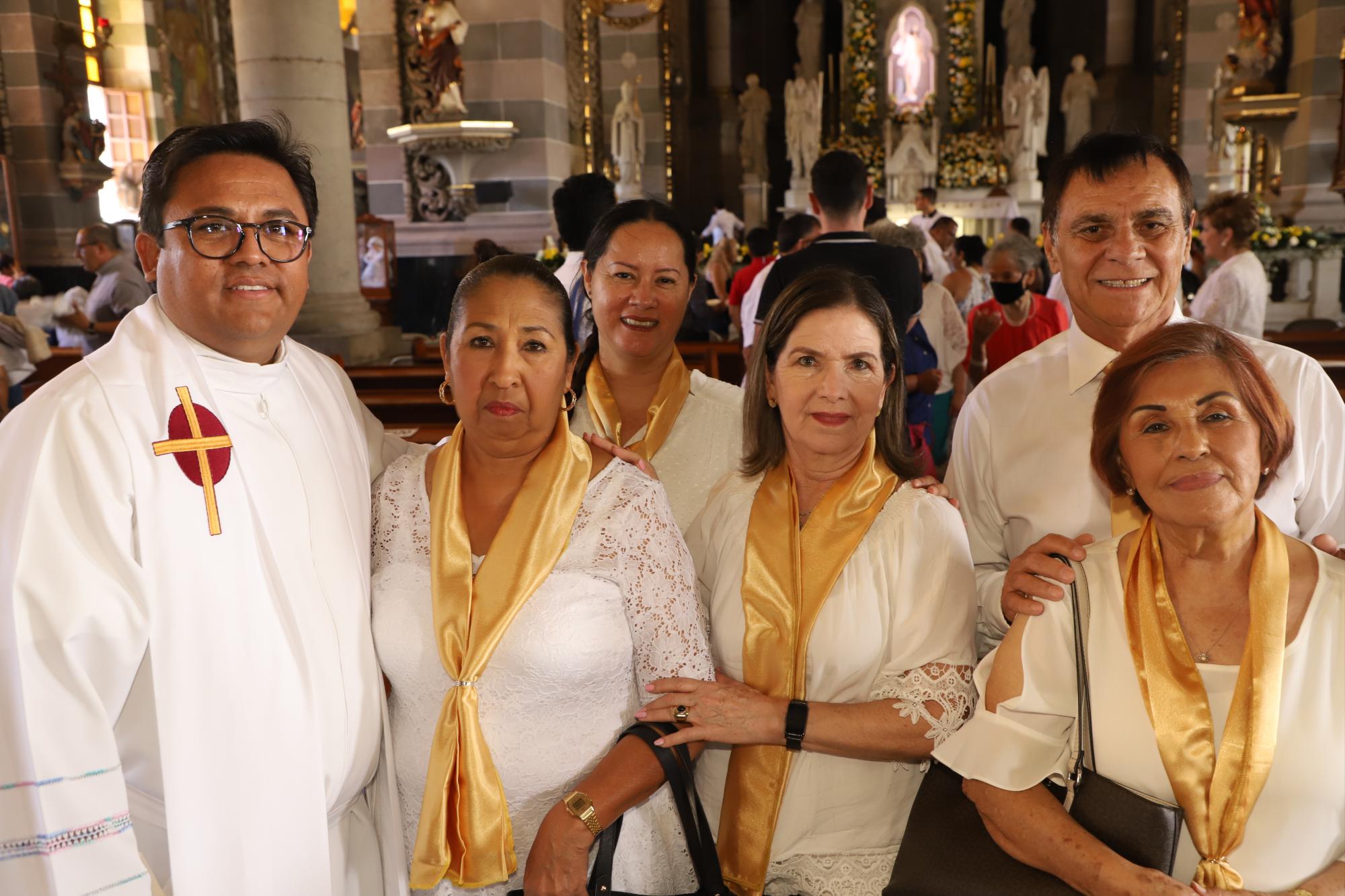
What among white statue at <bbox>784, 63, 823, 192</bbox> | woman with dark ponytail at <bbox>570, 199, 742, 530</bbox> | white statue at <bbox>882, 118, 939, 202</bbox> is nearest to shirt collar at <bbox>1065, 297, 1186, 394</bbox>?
woman with dark ponytail at <bbox>570, 199, 742, 530</bbox>

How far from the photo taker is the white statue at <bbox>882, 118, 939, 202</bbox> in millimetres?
19062

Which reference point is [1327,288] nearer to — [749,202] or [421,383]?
[421,383]

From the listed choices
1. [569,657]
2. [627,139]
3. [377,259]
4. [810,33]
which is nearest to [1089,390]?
[569,657]

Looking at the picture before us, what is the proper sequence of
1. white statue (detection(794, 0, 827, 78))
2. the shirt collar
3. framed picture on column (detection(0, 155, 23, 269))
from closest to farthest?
the shirt collar → framed picture on column (detection(0, 155, 23, 269)) → white statue (detection(794, 0, 827, 78))

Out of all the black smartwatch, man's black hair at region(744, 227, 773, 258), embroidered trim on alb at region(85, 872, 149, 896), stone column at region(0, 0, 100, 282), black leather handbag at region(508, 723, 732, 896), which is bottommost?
black leather handbag at region(508, 723, 732, 896)

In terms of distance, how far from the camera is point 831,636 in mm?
2090

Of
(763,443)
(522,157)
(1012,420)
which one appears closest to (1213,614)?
(1012,420)

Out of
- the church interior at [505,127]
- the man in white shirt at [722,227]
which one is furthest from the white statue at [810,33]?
the man in white shirt at [722,227]

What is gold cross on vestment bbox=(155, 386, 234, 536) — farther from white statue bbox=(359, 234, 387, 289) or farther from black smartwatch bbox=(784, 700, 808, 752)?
white statue bbox=(359, 234, 387, 289)

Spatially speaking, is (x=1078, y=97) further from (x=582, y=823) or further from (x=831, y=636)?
Result: (x=582, y=823)

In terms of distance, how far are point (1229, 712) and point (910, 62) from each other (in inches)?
791

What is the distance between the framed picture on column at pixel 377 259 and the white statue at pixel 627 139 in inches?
186

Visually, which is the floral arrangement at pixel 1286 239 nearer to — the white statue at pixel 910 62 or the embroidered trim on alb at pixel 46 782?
the embroidered trim on alb at pixel 46 782

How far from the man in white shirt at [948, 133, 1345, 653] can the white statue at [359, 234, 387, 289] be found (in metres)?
8.32
